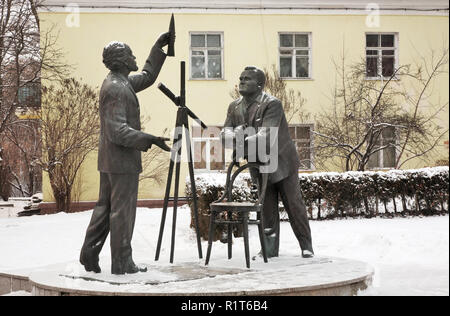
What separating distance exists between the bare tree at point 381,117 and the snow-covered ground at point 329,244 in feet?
13.7

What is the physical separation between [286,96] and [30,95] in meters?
6.59

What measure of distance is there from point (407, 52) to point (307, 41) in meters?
2.79

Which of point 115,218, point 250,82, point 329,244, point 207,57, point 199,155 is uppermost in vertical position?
point 207,57

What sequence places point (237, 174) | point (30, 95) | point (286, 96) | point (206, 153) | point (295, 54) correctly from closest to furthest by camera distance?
point (237, 174) → point (206, 153) → point (30, 95) → point (286, 96) → point (295, 54)

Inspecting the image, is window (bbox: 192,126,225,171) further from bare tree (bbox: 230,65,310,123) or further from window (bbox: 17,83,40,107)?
window (bbox: 17,83,40,107)

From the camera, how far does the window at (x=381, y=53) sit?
18.6m

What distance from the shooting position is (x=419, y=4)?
62.5 ft

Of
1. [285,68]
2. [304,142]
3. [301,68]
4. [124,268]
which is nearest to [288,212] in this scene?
[124,268]

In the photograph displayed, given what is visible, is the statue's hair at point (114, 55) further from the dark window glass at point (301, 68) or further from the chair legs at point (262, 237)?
the dark window glass at point (301, 68)

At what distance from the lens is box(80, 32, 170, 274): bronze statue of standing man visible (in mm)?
6418

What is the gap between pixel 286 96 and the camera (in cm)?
1800

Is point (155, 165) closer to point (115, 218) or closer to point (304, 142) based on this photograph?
point (304, 142)

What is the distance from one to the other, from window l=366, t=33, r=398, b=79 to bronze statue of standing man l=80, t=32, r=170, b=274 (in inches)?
506
